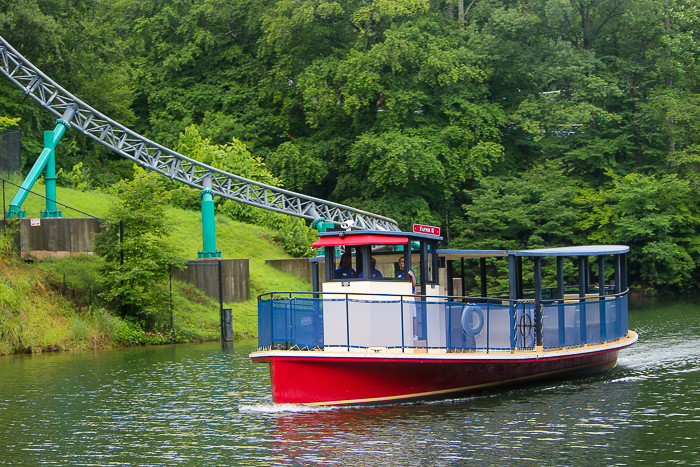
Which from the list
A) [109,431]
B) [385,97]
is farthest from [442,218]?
[109,431]

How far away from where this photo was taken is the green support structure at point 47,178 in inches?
1334

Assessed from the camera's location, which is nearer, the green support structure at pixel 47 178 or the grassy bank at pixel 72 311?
the grassy bank at pixel 72 311

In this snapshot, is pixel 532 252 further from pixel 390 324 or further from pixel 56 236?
pixel 56 236

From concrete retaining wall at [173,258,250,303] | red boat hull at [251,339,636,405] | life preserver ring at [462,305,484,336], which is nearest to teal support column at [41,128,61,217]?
concrete retaining wall at [173,258,250,303]

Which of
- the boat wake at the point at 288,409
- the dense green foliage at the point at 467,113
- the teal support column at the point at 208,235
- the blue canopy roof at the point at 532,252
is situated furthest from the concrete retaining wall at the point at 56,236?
the boat wake at the point at 288,409

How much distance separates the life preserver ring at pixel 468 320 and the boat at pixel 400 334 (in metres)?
0.02

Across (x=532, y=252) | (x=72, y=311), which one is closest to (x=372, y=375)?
(x=532, y=252)

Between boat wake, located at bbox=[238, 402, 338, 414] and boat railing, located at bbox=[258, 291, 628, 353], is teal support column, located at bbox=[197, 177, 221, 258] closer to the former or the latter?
boat railing, located at bbox=[258, 291, 628, 353]

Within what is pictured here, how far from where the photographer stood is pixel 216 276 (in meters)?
35.7

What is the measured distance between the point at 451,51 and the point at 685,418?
1635 inches

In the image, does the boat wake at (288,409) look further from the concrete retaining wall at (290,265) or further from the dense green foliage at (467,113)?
the dense green foliage at (467,113)

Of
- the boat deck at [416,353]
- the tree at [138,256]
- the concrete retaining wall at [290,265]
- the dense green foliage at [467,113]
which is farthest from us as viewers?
the dense green foliage at [467,113]

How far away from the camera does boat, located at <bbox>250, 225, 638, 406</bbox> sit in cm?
1669

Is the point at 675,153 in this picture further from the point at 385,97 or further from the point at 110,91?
the point at 110,91
